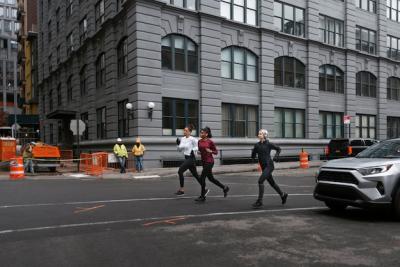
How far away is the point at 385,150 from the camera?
8.84m

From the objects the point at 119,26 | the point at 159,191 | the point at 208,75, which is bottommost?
the point at 159,191

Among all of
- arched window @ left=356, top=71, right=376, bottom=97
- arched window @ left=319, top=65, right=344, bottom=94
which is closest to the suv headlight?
arched window @ left=319, top=65, right=344, bottom=94

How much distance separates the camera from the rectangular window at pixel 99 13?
99.5 feet

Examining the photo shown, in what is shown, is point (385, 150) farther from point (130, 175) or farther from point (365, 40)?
point (365, 40)

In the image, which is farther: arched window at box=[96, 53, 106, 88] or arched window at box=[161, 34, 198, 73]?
arched window at box=[96, 53, 106, 88]

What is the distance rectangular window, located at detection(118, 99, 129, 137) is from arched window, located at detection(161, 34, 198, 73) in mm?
3616

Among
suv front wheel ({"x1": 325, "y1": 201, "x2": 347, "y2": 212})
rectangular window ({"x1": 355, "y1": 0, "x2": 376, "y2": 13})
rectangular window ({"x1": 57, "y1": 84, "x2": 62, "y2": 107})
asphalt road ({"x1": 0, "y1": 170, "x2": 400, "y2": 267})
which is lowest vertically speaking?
asphalt road ({"x1": 0, "y1": 170, "x2": 400, "y2": 267})

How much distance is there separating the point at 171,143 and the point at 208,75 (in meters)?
4.96

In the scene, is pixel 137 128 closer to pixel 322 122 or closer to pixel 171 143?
pixel 171 143

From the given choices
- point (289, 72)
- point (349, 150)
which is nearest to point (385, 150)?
point (349, 150)

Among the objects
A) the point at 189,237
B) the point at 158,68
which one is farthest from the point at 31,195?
the point at 158,68

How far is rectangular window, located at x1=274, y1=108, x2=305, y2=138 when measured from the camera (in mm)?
30916

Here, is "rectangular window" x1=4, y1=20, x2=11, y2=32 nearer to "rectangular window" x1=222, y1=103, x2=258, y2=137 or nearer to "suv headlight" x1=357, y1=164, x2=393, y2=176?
"rectangular window" x1=222, y1=103, x2=258, y2=137

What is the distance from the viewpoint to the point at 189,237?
6.79 meters
